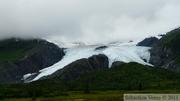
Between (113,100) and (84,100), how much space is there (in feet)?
37.7

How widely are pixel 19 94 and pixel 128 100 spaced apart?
148769 mm

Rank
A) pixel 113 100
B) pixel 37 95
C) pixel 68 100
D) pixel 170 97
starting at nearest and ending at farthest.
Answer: pixel 170 97 < pixel 113 100 < pixel 68 100 < pixel 37 95

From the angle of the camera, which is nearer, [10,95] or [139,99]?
[139,99]

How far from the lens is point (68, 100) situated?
14638 centimetres

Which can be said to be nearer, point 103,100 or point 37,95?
point 103,100

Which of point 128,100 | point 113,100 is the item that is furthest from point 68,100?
point 128,100

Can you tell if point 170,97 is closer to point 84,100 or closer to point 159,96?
point 159,96

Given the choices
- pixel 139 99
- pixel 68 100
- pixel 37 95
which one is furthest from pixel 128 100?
pixel 37 95

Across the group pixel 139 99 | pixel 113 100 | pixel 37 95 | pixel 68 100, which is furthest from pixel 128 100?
pixel 37 95

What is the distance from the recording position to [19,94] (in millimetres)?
196625

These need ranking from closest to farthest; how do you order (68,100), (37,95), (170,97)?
1. (170,97)
2. (68,100)
3. (37,95)

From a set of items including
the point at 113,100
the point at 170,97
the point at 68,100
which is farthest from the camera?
the point at 68,100

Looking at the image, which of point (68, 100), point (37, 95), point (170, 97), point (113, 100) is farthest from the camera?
point (37, 95)

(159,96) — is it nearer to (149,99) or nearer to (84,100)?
(149,99)
